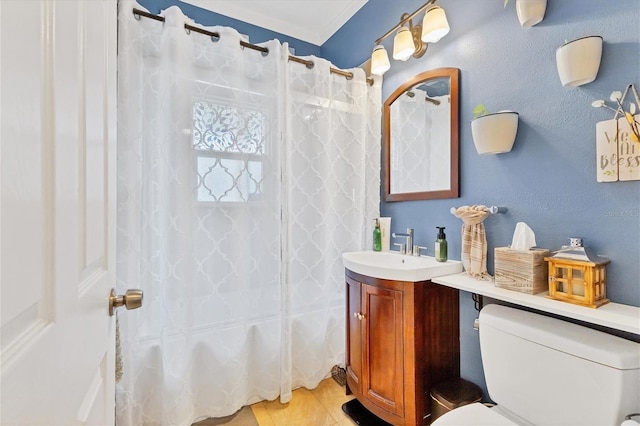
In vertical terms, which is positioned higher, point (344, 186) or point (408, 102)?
point (408, 102)

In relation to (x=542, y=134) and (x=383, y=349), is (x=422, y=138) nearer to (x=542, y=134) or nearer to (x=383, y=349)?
(x=542, y=134)

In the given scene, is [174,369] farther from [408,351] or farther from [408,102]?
[408,102]

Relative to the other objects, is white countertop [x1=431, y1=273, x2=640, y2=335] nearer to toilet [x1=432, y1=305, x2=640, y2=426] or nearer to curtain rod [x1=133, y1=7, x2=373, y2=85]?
toilet [x1=432, y1=305, x2=640, y2=426]

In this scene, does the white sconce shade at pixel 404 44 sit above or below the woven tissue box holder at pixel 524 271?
above

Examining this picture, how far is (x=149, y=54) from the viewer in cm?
147

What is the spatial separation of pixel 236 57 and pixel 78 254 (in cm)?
150

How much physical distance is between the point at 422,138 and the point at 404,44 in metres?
0.55

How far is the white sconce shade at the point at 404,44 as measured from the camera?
1631 mm

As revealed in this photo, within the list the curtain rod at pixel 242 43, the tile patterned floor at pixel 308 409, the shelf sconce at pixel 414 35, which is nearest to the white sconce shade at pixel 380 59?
the shelf sconce at pixel 414 35

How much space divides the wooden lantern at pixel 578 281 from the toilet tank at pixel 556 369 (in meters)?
0.11

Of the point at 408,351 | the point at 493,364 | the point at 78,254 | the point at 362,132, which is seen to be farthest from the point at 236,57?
the point at 493,364

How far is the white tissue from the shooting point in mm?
1138

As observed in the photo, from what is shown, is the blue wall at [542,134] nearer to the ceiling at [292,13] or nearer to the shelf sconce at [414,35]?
the shelf sconce at [414,35]

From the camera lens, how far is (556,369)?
0.91 metres
